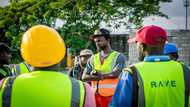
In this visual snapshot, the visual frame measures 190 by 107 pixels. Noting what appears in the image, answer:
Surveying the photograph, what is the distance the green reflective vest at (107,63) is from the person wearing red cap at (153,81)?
260 centimetres

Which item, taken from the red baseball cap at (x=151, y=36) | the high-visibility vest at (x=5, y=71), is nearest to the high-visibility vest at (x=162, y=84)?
the red baseball cap at (x=151, y=36)

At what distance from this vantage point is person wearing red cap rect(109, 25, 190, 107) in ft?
15.5

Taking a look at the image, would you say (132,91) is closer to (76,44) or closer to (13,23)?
(76,44)

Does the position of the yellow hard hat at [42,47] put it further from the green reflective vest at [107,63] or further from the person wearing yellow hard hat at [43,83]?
the green reflective vest at [107,63]

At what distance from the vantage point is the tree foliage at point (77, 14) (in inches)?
1324

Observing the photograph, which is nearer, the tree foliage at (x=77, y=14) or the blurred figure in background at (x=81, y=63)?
the blurred figure in background at (x=81, y=63)

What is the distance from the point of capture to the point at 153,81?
15.6 ft

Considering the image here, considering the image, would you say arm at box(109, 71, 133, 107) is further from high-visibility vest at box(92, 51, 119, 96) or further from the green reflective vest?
the green reflective vest

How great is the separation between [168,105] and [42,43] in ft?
4.63

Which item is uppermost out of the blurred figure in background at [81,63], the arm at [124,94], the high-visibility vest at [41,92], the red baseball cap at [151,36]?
the red baseball cap at [151,36]

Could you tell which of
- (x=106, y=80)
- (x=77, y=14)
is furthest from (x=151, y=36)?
(x=77, y=14)

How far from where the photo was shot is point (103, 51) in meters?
7.75

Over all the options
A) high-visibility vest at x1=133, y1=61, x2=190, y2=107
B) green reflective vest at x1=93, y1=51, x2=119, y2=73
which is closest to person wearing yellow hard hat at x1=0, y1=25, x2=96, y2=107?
high-visibility vest at x1=133, y1=61, x2=190, y2=107

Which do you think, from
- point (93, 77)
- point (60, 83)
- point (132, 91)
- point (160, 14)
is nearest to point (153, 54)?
point (132, 91)
